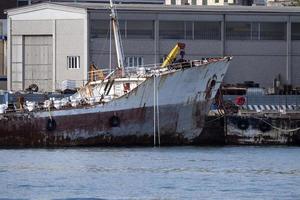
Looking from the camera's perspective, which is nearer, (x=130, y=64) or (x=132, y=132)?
(x=132, y=132)

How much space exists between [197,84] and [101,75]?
6147 mm

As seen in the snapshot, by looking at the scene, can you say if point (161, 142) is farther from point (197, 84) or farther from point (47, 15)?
point (47, 15)

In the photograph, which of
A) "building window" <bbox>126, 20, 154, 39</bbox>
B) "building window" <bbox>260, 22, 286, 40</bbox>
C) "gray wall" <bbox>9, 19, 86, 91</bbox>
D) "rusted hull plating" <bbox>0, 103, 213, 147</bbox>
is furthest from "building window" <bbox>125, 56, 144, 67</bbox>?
"rusted hull plating" <bbox>0, 103, 213, 147</bbox>

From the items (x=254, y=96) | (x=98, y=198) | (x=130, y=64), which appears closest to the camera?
(x=98, y=198)

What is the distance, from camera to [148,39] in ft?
367

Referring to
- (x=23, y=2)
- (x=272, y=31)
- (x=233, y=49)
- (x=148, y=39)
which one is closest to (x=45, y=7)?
(x=148, y=39)

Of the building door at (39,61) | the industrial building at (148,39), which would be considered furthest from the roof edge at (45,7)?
the building door at (39,61)

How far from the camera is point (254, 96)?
326 ft

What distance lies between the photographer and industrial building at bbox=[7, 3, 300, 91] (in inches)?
4370

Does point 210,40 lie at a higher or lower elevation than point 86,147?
higher

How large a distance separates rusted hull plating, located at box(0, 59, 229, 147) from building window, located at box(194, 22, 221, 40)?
2644 cm

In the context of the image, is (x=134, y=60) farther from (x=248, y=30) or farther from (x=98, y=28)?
(x=248, y=30)

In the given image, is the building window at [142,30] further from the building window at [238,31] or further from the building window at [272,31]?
the building window at [272,31]

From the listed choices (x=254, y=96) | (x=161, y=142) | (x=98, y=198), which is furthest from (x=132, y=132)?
(x=98, y=198)
